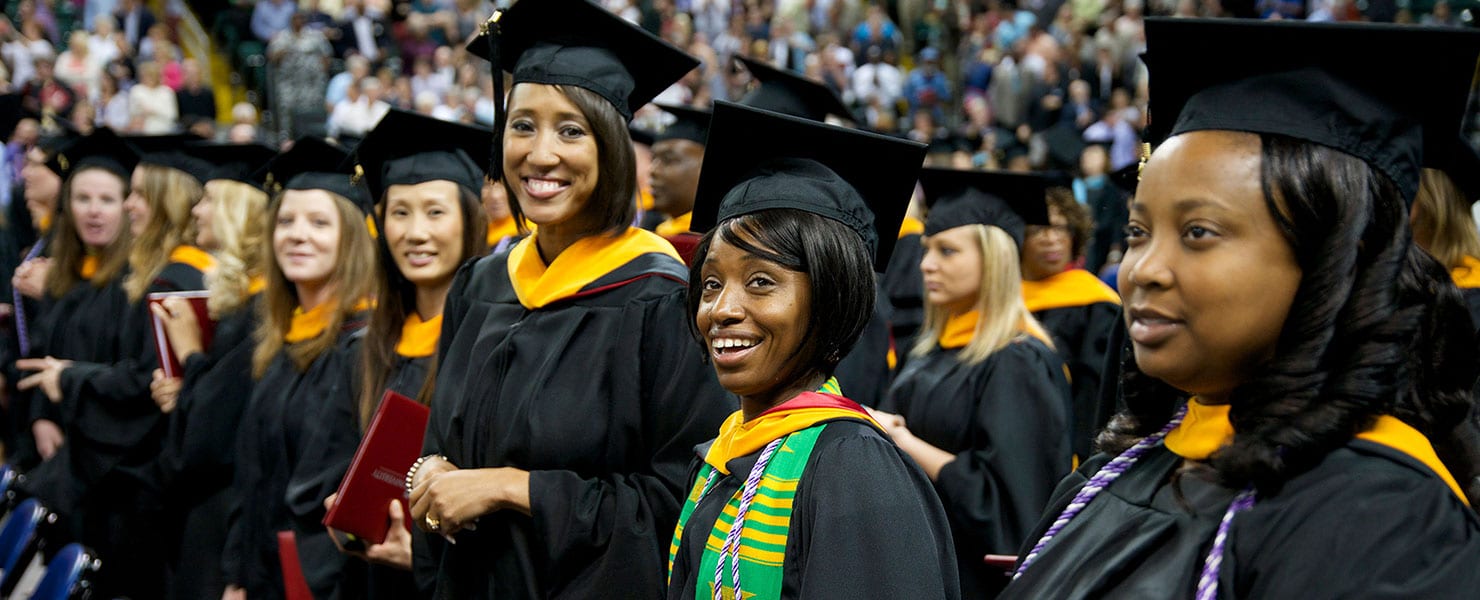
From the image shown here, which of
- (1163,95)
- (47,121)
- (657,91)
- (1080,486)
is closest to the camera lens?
(1163,95)

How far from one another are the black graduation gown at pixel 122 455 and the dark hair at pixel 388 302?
2.02m

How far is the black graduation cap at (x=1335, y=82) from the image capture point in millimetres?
1383

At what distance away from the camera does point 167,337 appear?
5.15m

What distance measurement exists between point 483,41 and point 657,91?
538mm

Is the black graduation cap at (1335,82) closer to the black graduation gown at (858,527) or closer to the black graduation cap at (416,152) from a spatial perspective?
the black graduation gown at (858,527)

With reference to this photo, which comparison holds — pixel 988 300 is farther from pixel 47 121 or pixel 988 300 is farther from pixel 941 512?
pixel 47 121

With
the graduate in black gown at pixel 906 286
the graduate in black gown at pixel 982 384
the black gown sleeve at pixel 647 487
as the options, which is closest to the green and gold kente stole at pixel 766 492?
the black gown sleeve at pixel 647 487

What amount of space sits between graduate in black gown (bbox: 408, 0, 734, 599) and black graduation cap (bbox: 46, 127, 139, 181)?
4.02 m

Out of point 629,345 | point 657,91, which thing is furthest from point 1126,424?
point 657,91

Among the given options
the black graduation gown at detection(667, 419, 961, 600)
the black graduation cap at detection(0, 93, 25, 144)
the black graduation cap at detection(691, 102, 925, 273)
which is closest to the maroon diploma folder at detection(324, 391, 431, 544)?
the black graduation cap at detection(691, 102, 925, 273)

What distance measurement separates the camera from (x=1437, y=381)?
4.53 feet

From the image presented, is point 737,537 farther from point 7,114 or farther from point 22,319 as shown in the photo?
point 7,114

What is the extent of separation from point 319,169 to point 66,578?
1625 mm

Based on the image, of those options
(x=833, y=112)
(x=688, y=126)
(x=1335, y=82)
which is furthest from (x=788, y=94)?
(x=1335, y=82)
